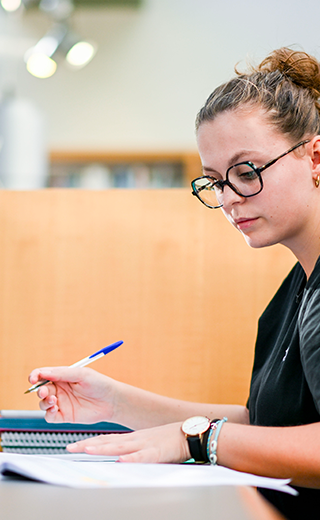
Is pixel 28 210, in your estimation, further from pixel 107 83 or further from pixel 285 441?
pixel 107 83

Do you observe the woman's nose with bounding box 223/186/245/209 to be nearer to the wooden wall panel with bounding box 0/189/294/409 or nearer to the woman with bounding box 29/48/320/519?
the woman with bounding box 29/48/320/519

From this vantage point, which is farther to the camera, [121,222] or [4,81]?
[4,81]

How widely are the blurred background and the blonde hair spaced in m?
2.01

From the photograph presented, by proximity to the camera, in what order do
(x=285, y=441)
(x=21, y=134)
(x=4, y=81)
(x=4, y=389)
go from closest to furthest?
(x=285, y=441) < (x=4, y=389) < (x=21, y=134) < (x=4, y=81)

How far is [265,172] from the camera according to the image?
71 centimetres

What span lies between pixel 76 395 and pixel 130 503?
1.74 ft

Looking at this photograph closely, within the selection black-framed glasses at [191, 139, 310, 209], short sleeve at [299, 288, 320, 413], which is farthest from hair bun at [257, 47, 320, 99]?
short sleeve at [299, 288, 320, 413]

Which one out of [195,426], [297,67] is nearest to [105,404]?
[195,426]

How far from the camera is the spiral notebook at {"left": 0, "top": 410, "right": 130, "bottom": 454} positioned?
0.91m

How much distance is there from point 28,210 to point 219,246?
0.43 metres

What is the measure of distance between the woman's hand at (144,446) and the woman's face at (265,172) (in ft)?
1.08

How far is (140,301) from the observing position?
1.02 meters

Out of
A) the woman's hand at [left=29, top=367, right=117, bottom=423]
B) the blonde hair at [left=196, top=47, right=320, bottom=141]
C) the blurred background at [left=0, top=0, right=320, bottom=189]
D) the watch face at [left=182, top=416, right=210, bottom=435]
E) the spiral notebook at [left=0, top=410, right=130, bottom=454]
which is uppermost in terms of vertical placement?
the blurred background at [left=0, top=0, right=320, bottom=189]

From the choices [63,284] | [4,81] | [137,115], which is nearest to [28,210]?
[63,284]
